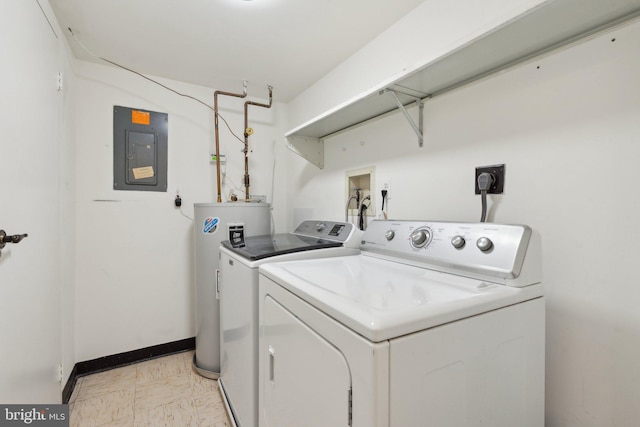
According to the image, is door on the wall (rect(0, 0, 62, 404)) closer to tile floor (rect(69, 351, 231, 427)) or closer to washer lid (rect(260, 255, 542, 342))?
tile floor (rect(69, 351, 231, 427))

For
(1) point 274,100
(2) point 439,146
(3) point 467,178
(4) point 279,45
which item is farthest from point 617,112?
(1) point 274,100

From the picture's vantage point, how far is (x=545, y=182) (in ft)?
3.36

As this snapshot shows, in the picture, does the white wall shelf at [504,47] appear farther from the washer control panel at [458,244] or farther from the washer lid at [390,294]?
the washer lid at [390,294]

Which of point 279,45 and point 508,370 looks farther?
point 279,45

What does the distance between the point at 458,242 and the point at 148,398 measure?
80.0 inches

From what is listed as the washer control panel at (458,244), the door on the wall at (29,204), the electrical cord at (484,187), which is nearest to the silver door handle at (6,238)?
the door on the wall at (29,204)


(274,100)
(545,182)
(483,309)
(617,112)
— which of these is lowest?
(483,309)

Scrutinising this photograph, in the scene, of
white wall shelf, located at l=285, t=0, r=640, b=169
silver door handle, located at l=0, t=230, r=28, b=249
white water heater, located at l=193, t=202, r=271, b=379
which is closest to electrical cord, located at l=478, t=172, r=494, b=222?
white wall shelf, located at l=285, t=0, r=640, b=169

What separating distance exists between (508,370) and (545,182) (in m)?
0.67

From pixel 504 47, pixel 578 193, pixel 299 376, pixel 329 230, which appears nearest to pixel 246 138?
pixel 329 230

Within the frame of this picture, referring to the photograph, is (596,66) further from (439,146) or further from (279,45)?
(279,45)

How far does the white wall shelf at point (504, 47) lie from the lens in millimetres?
808

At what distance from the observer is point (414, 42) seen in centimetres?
148

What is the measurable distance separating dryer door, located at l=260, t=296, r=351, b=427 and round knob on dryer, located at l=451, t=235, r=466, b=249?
59cm
